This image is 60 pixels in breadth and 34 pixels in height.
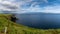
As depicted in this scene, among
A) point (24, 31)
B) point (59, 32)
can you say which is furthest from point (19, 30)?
point (59, 32)

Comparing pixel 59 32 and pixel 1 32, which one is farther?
pixel 59 32

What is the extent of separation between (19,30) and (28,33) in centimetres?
174

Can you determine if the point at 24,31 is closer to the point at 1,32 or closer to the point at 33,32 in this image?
the point at 33,32

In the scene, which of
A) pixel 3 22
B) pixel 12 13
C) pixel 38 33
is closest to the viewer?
pixel 38 33

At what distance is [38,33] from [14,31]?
14.0 feet

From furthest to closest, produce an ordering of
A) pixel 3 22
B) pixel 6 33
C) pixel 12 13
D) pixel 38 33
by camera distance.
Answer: pixel 12 13
pixel 3 22
pixel 38 33
pixel 6 33

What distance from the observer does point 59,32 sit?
83.8 feet

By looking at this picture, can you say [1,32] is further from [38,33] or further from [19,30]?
[38,33]

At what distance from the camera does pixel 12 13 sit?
38.8 metres

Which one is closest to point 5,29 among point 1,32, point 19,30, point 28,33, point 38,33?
point 1,32

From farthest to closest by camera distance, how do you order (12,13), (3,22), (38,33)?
(12,13), (3,22), (38,33)

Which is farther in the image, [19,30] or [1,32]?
[19,30]

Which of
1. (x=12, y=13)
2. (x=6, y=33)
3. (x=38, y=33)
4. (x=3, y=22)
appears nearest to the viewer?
(x=6, y=33)

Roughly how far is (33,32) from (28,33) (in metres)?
0.99
